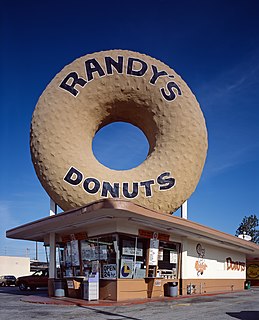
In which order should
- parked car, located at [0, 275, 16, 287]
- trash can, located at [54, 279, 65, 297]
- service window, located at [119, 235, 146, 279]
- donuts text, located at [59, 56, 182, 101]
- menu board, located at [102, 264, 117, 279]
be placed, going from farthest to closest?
parked car, located at [0, 275, 16, 287], donuts text, located at [59, 56, 182, 101], trash can, located at [54, 279, 65, 297], service window, located at [119, 235, 146, 279], menu board, located at [102, 264, 117, 279]

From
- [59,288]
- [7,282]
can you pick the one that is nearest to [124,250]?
[59,288]

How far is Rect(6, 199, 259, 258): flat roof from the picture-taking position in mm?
12633

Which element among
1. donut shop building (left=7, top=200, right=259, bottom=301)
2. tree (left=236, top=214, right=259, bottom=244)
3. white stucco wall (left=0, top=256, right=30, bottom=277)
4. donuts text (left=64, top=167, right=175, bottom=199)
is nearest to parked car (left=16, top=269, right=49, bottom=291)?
donut shop building (left=7, top=200, right=259, bottom=301)

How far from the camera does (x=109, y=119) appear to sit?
1800 centimetres

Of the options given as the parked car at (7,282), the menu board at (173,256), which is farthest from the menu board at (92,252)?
the parked car at (7,282)

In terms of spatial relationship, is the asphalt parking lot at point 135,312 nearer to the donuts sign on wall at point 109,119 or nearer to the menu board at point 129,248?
the menu board at point 129,248

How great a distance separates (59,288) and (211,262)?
27.2 feet

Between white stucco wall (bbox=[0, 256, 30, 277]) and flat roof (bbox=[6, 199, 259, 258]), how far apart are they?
2704 cm

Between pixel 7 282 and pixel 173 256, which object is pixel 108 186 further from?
pixel 7 282

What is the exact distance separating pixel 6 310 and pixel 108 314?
331cm

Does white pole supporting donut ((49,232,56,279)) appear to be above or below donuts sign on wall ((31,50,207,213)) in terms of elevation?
below

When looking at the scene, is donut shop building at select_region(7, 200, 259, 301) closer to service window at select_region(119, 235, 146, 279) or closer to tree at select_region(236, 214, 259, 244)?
service window at select_region(119, 235, 146, 279)

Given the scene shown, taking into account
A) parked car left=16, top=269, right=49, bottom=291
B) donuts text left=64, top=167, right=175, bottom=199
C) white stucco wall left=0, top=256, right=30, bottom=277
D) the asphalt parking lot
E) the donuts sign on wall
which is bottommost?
white stucco wall left=0, top=256, right=30, bottom=277

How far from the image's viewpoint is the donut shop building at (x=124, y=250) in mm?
14430
